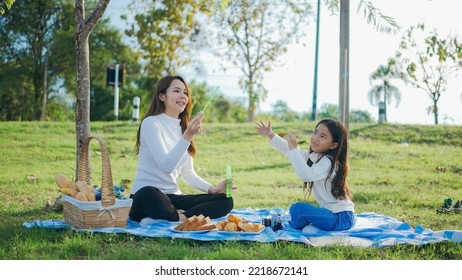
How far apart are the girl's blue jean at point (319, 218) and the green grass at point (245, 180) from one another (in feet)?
0.97

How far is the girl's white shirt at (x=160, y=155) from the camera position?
118 inches

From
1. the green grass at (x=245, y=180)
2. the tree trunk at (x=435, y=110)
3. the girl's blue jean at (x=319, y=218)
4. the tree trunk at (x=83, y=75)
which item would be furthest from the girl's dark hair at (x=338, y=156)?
the tree trunk at (x=435, y=110)

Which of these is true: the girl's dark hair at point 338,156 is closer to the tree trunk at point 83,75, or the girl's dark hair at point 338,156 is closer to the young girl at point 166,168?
the young girl at point 166,168

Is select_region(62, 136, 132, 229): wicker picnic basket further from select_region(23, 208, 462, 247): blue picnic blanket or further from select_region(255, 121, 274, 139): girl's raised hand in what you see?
select_region(255, 121, 274, 139): girl's raised hand

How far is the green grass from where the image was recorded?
2.63m

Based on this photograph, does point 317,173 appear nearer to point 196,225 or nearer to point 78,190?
point 196,225

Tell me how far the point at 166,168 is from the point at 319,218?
81 centimetres

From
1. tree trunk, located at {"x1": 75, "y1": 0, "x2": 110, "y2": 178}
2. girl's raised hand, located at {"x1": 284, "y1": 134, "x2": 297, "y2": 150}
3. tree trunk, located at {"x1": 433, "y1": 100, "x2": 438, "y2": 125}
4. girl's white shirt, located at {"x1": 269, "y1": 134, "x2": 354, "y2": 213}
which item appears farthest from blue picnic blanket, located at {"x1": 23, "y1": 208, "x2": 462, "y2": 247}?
tree trunk, located at {"x1": 433, "y1": 100, "x2": 438, "y2": 125}

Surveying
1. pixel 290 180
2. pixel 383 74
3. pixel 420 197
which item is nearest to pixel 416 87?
pixel 383 74

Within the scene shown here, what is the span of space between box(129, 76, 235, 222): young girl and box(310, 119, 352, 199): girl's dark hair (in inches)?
23.9

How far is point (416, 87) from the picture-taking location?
7.46 meters

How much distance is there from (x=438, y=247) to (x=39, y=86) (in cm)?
656

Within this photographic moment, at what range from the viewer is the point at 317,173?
2.99m
